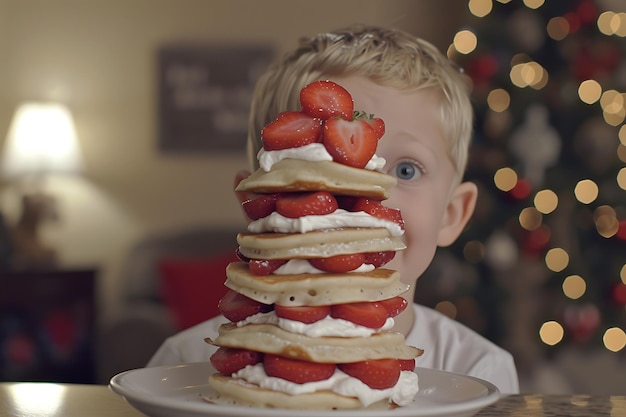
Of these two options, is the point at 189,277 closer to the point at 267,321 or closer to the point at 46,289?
the point at 46,289

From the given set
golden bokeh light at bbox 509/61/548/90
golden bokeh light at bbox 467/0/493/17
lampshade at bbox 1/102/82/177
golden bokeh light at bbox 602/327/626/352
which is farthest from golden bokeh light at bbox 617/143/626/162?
lampshade at bbox 1/102/82/177

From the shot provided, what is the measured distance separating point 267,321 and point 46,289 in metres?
4.20

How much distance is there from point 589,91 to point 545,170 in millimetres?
482

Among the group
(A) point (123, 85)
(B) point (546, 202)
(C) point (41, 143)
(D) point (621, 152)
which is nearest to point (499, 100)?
(B) point (546, 202)

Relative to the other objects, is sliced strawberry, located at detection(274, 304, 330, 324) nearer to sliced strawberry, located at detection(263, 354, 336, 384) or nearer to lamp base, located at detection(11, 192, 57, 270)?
sliced strawberry, located at detection(263, 354, 336, 384)

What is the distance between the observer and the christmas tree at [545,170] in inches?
184

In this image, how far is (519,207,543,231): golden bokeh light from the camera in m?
4.70

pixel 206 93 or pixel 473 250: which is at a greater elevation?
pixel 206 93

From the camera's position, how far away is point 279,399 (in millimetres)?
810

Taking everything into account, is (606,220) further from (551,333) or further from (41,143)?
(41,143)

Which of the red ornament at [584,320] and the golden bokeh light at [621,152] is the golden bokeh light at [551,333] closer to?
the red ornament at [584,320]

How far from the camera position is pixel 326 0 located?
19.9 feet

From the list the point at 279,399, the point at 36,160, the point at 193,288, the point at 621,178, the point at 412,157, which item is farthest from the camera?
the point at 36,160

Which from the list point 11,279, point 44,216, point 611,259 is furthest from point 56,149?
point 611,259
